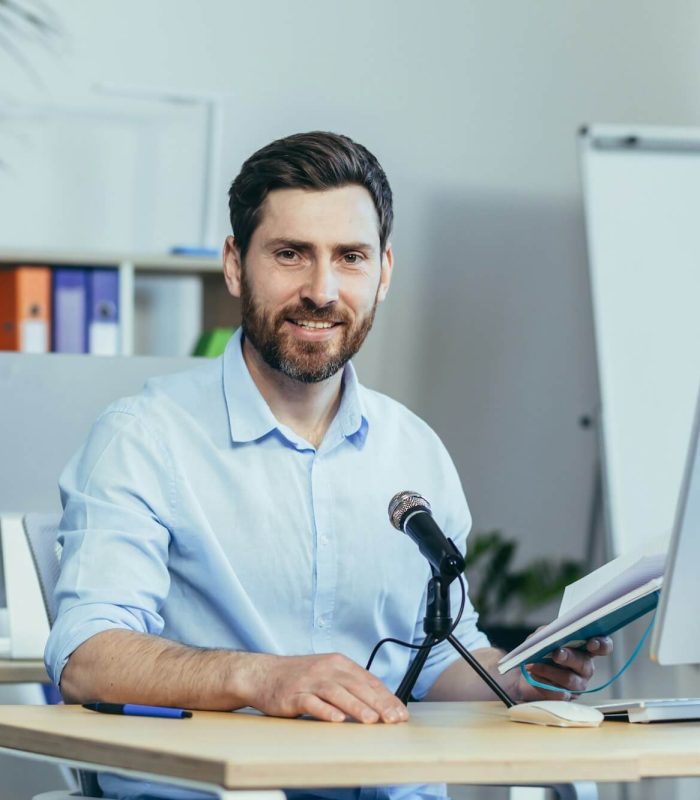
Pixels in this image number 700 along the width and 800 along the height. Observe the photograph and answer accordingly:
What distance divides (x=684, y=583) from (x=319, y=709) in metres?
0.34

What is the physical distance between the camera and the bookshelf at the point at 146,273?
336 centimetres

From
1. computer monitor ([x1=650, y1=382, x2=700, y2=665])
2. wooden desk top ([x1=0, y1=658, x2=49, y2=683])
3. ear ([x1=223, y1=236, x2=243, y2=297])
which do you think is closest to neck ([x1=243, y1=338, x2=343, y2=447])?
ear ([x1=223, y1=236, x2=243, y2=297])

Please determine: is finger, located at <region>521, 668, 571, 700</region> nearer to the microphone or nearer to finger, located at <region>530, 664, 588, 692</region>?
finger, located at <region>530, 664, 588, 692</region>

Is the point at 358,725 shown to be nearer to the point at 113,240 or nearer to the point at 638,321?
the point at 638,321

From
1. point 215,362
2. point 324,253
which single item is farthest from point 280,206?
point 215,362

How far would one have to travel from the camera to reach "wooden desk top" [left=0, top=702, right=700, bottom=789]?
909 mm

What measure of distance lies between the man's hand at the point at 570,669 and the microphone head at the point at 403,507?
0.24 meters

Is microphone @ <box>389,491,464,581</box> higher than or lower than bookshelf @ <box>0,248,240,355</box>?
lower

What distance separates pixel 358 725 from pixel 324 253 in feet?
2.25

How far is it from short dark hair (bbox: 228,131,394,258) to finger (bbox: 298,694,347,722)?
2.37 feet

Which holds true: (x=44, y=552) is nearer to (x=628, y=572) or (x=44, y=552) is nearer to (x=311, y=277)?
(x=311, y=277)

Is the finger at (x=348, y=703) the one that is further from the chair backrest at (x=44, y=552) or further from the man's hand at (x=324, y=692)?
the chair backrest at (x=44, y=552)

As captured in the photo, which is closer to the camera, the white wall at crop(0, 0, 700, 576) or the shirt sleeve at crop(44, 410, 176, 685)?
the shirt sleeve at crop(44, 410, 176, 685)

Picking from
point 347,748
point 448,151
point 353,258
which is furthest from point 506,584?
point 347,748
